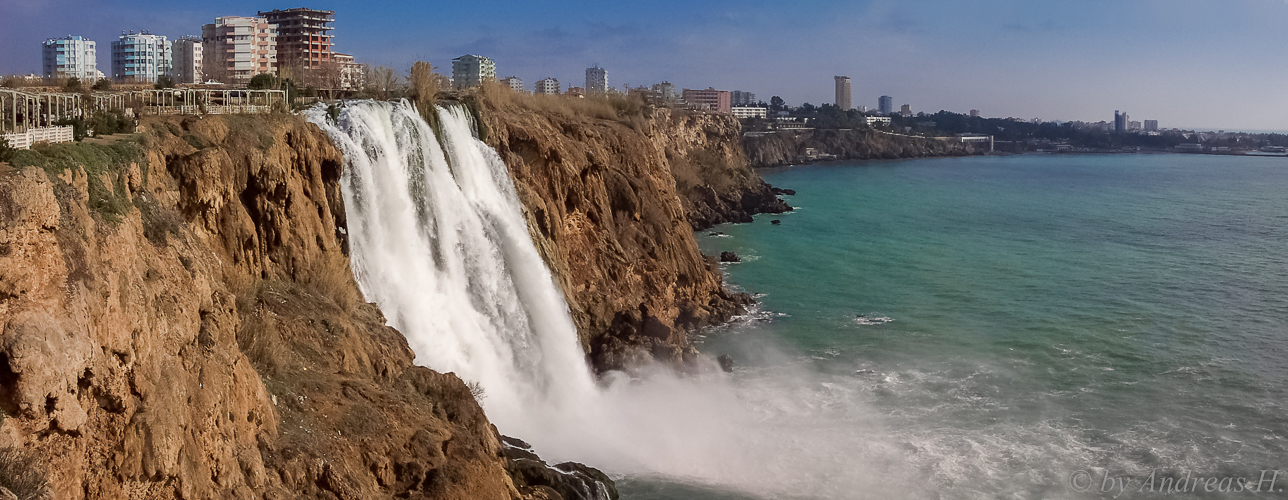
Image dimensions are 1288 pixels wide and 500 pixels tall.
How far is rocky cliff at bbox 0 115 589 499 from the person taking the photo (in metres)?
9.73

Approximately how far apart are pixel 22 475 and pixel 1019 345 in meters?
28.4

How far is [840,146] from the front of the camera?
511 ft

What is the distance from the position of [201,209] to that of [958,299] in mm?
29190

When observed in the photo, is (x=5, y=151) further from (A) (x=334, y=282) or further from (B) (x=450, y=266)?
(B) (x=450, y=266)

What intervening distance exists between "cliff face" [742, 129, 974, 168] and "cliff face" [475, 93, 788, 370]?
307 ft

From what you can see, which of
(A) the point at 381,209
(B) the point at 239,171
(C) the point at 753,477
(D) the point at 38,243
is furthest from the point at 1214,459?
(D) the point at 38,243

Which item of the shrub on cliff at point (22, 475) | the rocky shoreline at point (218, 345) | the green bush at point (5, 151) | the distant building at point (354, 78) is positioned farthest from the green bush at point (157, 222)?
the distant building at point (354, 78)

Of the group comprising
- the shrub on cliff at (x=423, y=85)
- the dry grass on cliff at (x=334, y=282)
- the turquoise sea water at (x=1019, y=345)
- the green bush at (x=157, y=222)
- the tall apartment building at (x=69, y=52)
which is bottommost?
the turquoise sea water at (x=1019, y=345)

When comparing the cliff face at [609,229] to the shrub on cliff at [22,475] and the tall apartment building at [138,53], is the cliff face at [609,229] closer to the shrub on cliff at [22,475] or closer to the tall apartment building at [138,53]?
the shrub on cliff at [22,475]

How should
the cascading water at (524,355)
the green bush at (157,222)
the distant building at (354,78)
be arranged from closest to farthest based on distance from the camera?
the green bush at (157,222) → the cascading water at (524,355) → the distant building at (354,78)

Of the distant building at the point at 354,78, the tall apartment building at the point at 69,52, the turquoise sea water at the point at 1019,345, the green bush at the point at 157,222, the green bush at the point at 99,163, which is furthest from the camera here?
the tall apartment building at the point at 69,52

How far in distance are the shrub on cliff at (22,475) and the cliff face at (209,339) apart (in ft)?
0.76

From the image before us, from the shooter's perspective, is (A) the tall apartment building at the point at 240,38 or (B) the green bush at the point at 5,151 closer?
(B) the green bush at the point at 5,151

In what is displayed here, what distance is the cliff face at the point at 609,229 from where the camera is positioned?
97.6 ft
